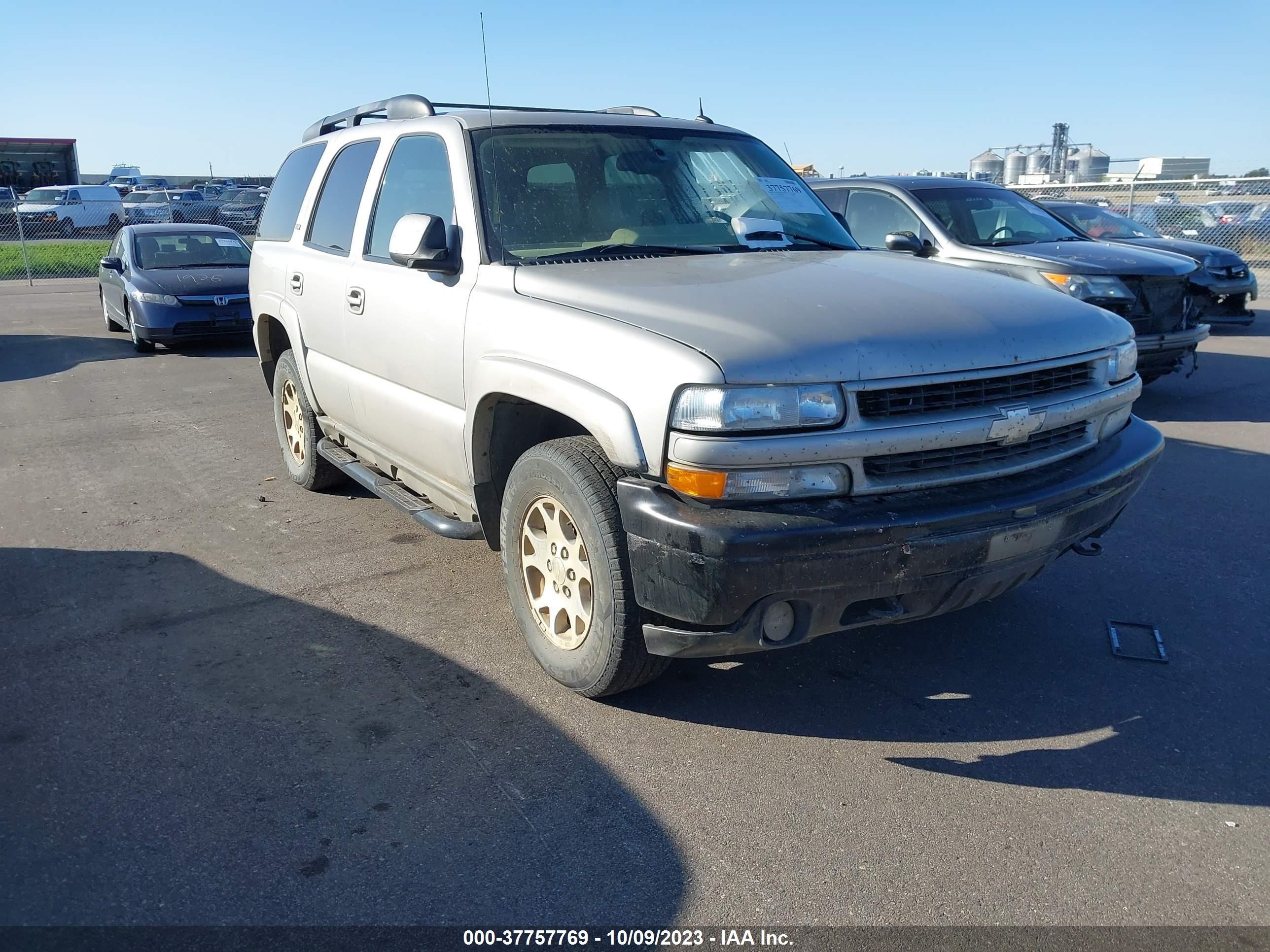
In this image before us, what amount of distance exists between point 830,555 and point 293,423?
4.56 meters

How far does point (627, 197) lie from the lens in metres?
4.29

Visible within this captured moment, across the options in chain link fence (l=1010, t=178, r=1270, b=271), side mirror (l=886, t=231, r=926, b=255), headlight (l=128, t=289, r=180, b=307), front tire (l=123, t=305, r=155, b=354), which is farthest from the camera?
chain link fence (l=1010, t=178, r=1270, b=271)

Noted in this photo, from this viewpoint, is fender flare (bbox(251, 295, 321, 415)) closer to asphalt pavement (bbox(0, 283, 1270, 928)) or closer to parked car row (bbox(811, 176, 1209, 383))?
asphalt pavement (bbox(0, 283, 1270, 928))

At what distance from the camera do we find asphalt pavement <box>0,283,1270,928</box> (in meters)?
2.68

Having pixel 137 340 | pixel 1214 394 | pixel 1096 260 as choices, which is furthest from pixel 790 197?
pixel 137 340

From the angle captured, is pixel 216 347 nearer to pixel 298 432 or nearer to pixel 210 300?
pixel 210 300

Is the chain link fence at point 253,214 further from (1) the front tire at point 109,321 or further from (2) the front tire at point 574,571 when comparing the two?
(2) the front tire at point 574,571

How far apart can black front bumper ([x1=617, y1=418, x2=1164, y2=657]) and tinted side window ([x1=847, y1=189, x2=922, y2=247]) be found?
622 centimetres

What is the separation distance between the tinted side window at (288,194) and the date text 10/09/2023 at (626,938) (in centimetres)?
453

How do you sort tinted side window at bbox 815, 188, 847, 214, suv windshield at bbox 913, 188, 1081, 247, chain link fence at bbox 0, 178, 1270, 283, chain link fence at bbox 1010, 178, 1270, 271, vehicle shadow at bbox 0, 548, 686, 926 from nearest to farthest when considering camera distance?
vehicle shadow at bbox 0, 548, 686, 926, suv windshield at bbox 913, 188, 1081, 247, tinted side window at bbox 815, 188, 847, 214, chain link fence at bbox 0, 178, 1270, 283, chain link fence at bbox 1010, 178, 1270, 271

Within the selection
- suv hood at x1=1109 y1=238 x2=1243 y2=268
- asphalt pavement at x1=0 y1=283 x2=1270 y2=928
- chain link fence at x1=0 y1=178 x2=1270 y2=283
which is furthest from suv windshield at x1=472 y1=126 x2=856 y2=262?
suv hood at x1=1109 y1=238 x2=1243 y2=268

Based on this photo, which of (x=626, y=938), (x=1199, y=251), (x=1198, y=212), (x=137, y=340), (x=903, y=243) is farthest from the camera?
(x=1198, y=212)

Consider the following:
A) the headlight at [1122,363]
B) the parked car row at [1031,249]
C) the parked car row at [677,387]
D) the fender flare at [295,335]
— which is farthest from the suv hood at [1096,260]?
the fender flare at [295,335]

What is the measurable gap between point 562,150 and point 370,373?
1393 millimetres
